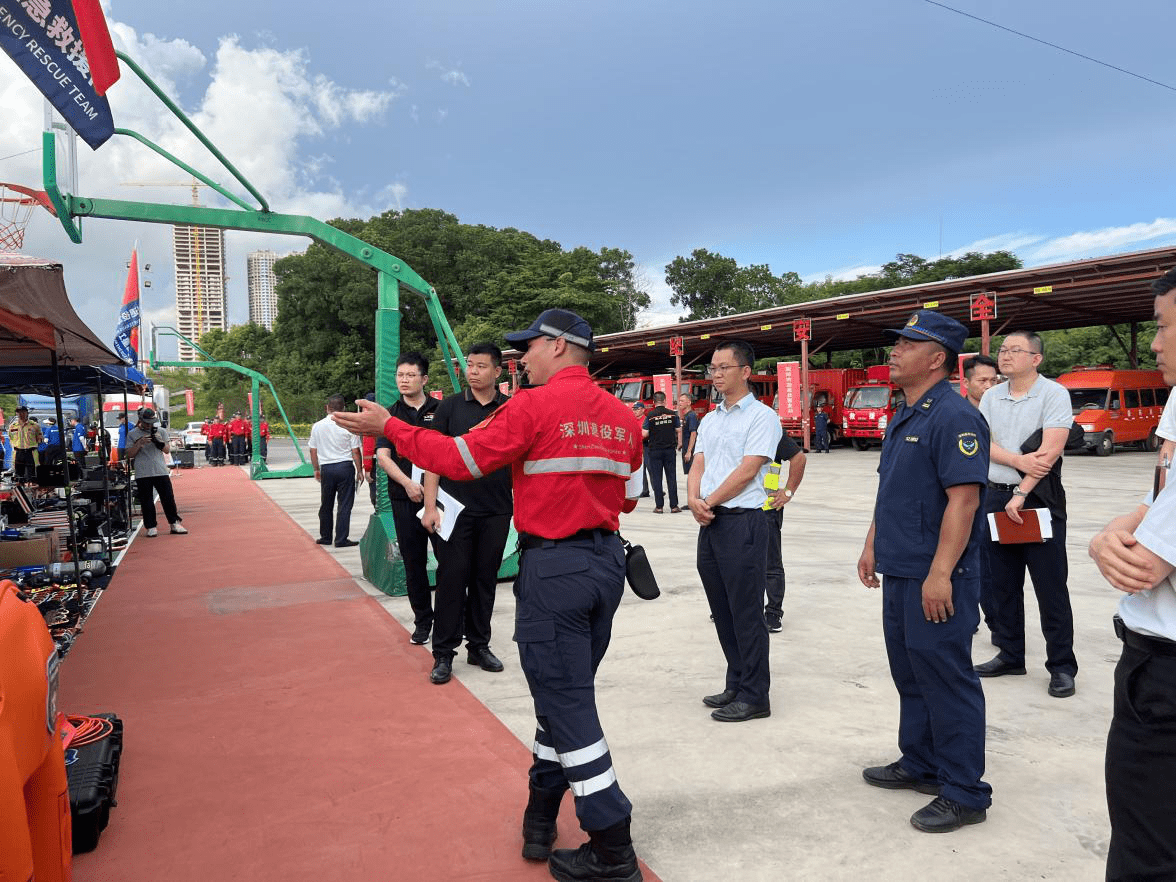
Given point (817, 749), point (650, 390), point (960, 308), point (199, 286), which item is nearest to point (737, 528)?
point (817, 749)

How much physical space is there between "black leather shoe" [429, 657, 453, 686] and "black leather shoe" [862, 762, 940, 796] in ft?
7.76

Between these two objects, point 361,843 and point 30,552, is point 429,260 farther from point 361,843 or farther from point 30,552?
point 361,843

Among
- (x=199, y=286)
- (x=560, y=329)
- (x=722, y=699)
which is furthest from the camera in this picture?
(x=199, y=286)

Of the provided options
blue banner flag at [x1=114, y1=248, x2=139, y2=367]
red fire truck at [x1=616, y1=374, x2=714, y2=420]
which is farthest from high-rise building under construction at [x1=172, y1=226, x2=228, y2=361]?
blue banner flag at [x1=114, y1=248, x2=139, y2=367]

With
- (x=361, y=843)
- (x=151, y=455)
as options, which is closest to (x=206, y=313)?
(x=151, y=455)

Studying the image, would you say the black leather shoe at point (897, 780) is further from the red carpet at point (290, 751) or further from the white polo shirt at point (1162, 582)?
the white polo shirt at point (1162, 582)

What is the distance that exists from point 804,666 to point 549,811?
7.97 ft

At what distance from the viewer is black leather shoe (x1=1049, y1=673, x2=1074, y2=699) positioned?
4.00m

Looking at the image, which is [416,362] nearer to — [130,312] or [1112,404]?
[130,312]

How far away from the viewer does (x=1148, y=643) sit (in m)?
1.59

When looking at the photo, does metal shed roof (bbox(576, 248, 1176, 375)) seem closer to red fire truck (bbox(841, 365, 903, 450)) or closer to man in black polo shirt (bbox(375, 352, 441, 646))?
red fire truck (bbox(841, 365, 903, 450))

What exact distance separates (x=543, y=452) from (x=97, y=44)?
4099mm

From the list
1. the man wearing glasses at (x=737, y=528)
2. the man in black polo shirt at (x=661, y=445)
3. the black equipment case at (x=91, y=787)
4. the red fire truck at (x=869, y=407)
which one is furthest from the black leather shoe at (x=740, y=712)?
the red fire truck at (x=869, y=407)

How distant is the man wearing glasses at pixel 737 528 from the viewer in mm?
3740
